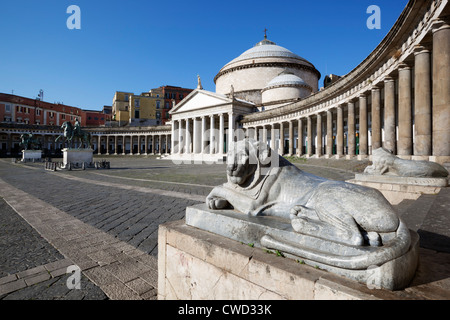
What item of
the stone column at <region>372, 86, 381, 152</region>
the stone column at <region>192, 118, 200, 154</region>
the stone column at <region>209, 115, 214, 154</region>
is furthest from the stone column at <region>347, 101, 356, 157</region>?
the stone column at <region>192, 118, 200, 154</region>

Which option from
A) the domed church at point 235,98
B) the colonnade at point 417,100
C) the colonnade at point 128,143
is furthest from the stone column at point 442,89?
the colonnade at point 128,143

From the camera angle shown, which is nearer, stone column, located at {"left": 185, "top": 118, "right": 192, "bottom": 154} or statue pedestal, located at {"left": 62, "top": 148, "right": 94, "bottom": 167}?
statue pedestal, located at {"left": 62, "top": 148, "right": 94, "bottom": 167}

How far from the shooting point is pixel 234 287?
6.11ft

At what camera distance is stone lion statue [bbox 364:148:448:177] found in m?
5.98

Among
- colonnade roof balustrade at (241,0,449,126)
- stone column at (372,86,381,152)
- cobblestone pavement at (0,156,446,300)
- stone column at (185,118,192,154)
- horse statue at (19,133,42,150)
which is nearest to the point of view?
cobblestone pavement at (0,156,446,300)

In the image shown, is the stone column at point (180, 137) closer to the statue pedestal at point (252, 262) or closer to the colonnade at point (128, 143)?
the colonnade at point (128, 143)

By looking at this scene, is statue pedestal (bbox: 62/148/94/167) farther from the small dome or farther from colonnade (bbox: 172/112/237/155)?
the small dome

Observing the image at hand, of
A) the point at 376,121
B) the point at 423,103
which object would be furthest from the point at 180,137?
the point at 423,103

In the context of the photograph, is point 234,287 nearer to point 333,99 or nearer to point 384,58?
point 384,58

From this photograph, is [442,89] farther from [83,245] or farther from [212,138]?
[212,138]

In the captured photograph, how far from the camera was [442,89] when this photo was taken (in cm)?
825

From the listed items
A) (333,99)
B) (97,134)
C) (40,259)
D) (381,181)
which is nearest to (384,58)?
(333,99)

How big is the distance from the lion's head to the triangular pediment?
36.7 m

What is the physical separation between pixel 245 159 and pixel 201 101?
41.7 m
